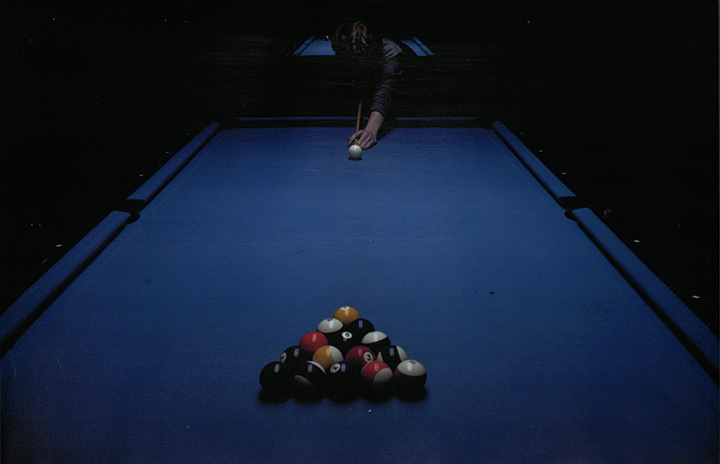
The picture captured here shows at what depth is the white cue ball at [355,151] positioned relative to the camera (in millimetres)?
2908

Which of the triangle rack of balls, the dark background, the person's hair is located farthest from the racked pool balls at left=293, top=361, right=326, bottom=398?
the person's hair

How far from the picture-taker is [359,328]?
134 cm

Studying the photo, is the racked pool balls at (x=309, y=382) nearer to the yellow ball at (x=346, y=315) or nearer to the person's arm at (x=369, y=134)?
the yellow ball at (x=346, y=315)

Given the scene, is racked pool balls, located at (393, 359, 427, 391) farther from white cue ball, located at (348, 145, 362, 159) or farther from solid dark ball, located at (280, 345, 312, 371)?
white cue ball, located at (348, 145, 362, 159)

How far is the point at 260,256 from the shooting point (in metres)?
1.82

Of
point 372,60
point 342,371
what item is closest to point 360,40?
point 372,60

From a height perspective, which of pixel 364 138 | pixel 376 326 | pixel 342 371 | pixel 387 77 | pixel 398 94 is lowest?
pixel 398 94

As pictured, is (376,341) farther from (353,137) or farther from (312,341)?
(353,137)

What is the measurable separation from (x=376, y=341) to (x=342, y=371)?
161mm

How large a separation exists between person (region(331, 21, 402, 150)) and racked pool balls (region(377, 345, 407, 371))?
93.8 inches

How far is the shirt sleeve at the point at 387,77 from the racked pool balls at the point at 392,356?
8.06 ft

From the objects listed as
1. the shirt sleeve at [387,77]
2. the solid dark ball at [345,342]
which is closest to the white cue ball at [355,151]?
the shirt sleeve at [387,77]

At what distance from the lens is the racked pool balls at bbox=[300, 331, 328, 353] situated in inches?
50.9

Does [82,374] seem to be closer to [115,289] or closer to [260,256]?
[115,289]
